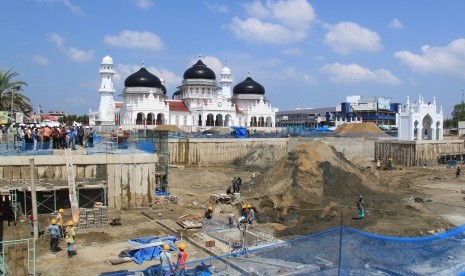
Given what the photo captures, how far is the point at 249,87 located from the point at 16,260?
7243 cm

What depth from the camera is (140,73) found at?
231ft

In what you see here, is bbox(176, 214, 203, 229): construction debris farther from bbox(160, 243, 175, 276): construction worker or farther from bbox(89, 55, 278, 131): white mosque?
bbox(89, 55, 278, 131): white mosque

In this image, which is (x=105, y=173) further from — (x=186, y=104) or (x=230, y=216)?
(x=186, y=104)

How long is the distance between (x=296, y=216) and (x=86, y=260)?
36.9 feet

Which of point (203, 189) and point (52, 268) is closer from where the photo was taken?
point (52, 268)

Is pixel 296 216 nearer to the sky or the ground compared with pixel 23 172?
nearer to the ground

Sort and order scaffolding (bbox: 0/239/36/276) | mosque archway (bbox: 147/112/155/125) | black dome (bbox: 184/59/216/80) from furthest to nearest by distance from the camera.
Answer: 1. black dome (bbox: 184/59/216/80)
2. mosque archway (bbox: 147/112/155/125)
3. scaffolding (bbox: 0/239/36/276)

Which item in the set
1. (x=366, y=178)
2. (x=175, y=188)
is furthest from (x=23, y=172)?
(x=366, y=178)

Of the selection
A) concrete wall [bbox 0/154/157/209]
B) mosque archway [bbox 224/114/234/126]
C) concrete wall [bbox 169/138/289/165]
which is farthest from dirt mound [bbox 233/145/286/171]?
mosque archway [bbox 224/114/234/126]

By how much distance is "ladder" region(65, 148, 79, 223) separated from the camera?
1749cm

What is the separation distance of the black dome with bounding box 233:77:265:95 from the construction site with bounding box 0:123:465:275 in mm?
46041

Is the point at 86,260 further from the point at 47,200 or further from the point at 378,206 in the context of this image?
the point at 378,206

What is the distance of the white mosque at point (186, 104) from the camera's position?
64438mm

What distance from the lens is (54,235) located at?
13.8 m
